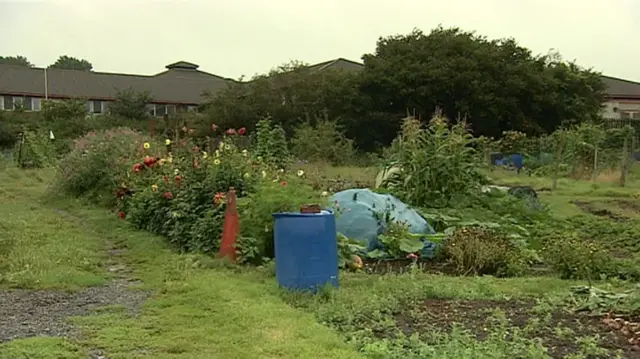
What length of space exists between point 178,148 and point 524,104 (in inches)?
962

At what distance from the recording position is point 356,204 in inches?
348

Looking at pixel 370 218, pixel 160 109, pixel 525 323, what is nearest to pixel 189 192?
pixel 370 218

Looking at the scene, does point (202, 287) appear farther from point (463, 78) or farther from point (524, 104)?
point (524, 104)

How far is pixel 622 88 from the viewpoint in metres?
57.7

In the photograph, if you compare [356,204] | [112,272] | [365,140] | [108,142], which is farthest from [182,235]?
[365,140]

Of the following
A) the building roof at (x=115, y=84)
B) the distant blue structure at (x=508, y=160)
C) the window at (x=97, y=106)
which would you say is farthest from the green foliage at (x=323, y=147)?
the window at (x=97, y=106)

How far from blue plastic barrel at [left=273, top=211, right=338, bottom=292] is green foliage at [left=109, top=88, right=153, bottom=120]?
40371 millimetres

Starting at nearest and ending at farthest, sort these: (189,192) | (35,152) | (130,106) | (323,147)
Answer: (189,192) < (35,152) < (323,147) < (130,106)

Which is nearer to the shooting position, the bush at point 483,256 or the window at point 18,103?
the bush at point 483,256

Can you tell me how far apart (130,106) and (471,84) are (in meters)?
22.9

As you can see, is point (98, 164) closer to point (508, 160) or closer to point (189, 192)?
point (189, 192)

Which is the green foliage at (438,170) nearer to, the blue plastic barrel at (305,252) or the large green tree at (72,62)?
the blue plastic barrel at (305,252)

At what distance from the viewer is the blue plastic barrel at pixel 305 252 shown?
5.90 m

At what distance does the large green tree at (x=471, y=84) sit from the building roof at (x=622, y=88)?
2326 cm
